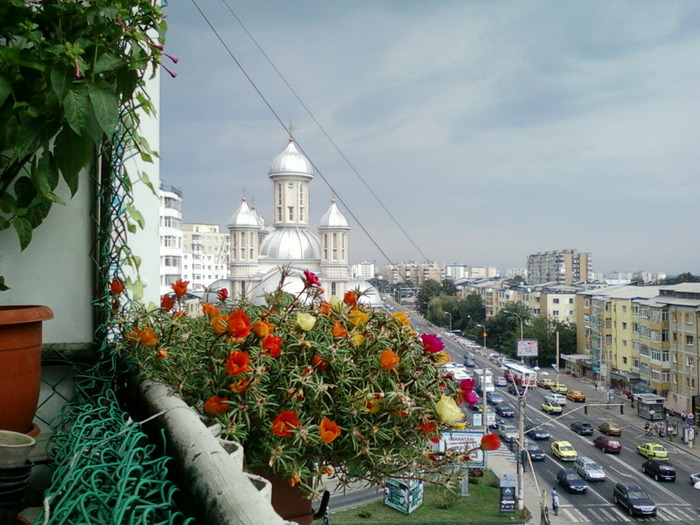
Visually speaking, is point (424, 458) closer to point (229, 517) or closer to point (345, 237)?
point (229, 517)

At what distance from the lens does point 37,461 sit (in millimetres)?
836

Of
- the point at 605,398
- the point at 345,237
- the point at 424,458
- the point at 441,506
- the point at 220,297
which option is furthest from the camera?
the point at 345,237

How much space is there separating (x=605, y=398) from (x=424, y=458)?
18.7 meters

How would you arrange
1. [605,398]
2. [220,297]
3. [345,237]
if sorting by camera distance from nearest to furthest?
[220,297] → [605,398] → [345,237]

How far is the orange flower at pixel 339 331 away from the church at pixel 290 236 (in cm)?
1772

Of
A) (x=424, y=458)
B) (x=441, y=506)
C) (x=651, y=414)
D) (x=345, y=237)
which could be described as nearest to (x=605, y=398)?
(x=651, y=414)

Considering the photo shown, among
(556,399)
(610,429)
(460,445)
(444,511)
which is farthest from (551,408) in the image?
(460,445)

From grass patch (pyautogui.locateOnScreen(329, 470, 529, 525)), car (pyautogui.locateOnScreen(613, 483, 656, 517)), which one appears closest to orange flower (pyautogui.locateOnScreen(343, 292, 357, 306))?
grass patch (pyautogui.locateOnScreen(329, 470, 529, 525))

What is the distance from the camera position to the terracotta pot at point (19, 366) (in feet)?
2.85

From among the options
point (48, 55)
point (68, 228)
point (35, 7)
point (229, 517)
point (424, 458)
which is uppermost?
point (35, 7)

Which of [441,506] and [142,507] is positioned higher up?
[142,507]

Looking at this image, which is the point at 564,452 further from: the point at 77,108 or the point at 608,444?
the point at 77,108

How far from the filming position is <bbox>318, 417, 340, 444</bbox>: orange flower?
2.63 feet

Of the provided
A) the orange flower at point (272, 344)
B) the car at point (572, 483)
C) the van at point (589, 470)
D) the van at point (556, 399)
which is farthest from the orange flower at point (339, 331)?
the van at point (556, 399)
